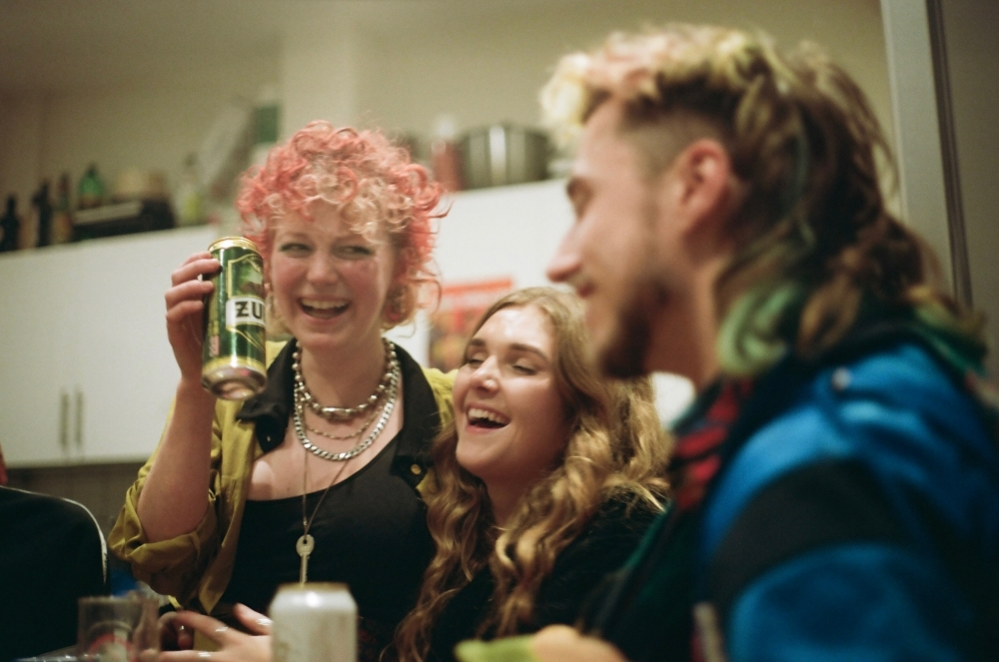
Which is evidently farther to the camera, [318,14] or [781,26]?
[318,14]

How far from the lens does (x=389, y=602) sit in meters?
1.24

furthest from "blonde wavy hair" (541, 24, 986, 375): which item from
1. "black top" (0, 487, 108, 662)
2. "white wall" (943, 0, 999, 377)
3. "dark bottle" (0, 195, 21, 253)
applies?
"dark bottle" (0, 195, 21, 253)

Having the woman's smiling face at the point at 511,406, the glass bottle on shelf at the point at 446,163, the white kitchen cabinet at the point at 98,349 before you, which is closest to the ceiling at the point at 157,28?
the glass bottle on shelf at the point at 446,163

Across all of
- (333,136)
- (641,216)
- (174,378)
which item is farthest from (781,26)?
(641,216)

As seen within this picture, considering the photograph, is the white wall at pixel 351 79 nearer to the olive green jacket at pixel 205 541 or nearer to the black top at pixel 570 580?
the olive green jacket at pixel 205 541

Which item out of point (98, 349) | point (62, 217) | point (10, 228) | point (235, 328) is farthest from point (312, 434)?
point (62, 217)

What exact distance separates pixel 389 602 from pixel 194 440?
33 cm

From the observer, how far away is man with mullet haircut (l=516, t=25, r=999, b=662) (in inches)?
20.4

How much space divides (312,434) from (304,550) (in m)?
0.18

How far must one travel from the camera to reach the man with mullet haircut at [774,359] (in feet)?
1.70

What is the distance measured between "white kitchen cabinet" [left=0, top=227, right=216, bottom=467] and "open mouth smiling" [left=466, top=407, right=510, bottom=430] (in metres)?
1.60

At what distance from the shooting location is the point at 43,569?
1276 mm

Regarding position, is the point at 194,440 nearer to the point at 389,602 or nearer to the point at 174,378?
the point at 389,602

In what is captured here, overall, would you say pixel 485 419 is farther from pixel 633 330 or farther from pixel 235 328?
pixel 633 330
